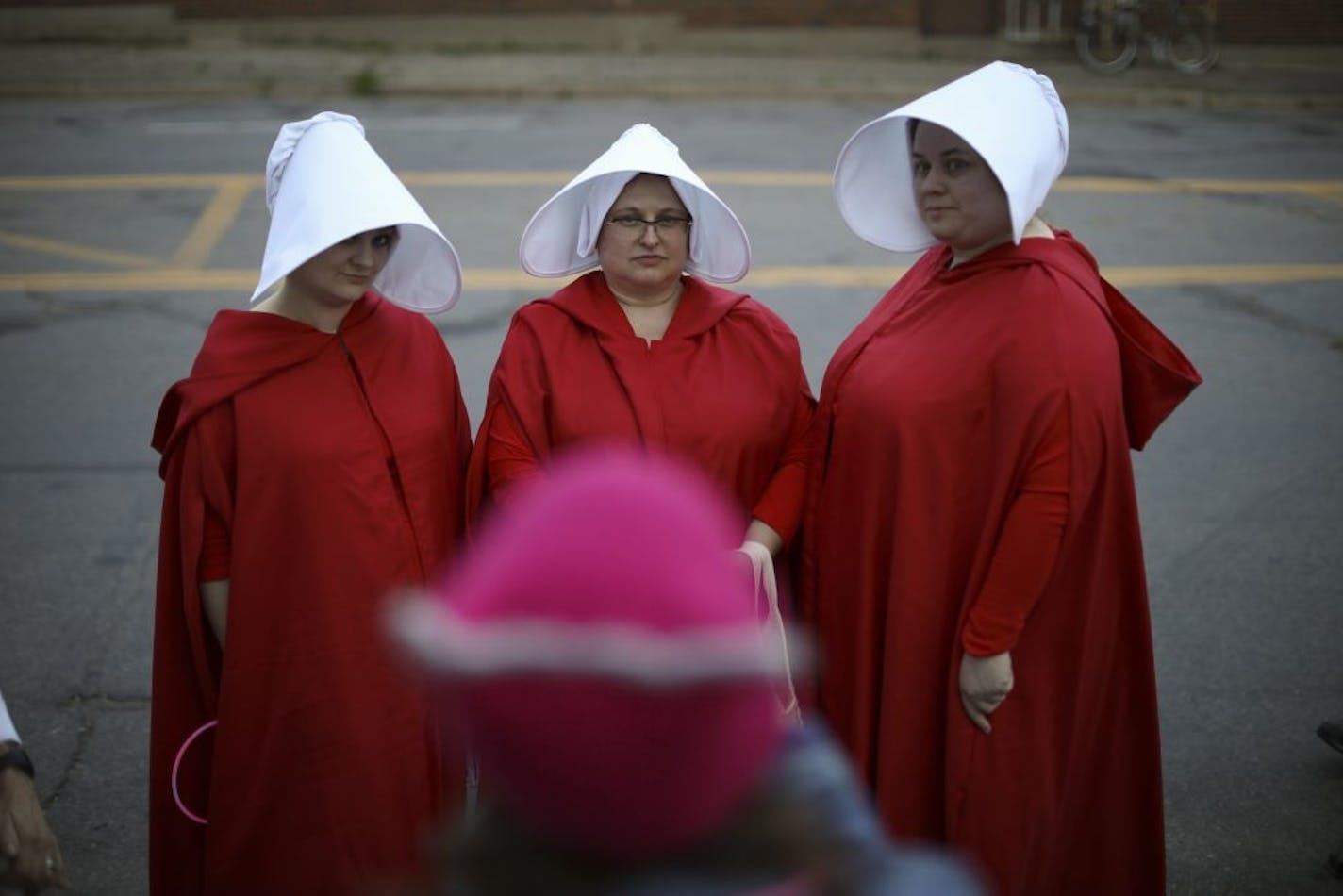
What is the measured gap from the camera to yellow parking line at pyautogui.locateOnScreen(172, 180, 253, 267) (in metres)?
9.65

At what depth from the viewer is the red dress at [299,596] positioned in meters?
3.12

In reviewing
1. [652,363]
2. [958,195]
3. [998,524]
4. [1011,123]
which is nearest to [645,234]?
[652,363]

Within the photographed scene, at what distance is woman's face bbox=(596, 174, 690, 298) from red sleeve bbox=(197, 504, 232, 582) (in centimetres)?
104

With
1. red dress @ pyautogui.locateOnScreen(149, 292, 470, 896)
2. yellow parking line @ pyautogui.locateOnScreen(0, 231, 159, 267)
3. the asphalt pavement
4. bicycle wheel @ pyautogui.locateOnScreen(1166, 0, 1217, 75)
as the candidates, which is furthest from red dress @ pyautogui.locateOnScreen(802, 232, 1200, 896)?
bicycle wheel @ pyautogui.locateOnScreen(1166, 0, 1217, 75)

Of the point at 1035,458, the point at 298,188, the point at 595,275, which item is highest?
the point at 298,188

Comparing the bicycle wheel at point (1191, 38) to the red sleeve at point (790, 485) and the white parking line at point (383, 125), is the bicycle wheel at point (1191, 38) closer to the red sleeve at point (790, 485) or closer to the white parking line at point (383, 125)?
the white parking line at point (383, 125)

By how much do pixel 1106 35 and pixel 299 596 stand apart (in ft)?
57.5

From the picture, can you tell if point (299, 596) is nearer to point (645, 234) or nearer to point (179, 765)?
point (179, 765)

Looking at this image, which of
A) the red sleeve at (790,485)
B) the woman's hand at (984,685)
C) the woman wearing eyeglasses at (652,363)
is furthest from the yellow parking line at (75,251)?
the woman's hand at (984,685)

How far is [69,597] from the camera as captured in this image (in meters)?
5.49

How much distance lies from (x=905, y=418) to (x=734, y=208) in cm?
781

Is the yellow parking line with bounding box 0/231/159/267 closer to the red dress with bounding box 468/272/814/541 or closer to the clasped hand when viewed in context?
the red dress with bounding box 468/272/814/541

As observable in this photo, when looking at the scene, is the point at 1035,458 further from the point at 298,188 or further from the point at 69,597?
the point at 69,597

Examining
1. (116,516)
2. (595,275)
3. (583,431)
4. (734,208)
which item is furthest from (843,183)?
(734,208)
